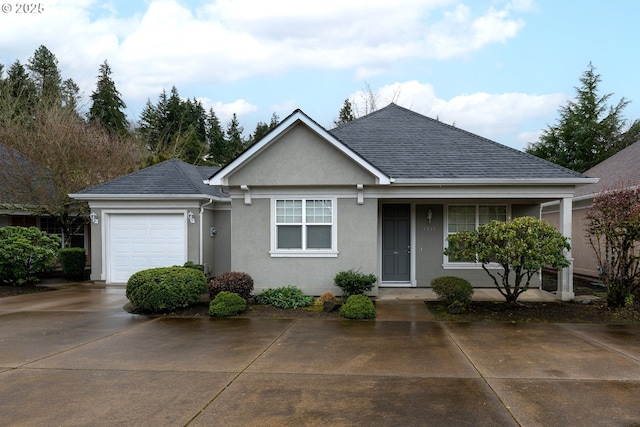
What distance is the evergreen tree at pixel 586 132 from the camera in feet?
89.8

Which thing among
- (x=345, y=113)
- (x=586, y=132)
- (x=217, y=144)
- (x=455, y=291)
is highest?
(x=345, y=113)

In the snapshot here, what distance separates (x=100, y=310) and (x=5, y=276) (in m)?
5.80

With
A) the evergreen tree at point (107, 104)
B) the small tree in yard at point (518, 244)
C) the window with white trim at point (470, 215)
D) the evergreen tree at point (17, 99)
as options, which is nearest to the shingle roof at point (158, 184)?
the window with white trim at point (470, 215)

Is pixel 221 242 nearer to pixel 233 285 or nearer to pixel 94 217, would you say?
pixel 94 217

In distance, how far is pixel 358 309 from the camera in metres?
9.34

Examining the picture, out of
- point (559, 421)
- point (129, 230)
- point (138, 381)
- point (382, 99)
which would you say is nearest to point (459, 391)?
point (559, 421)

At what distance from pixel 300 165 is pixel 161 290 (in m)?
4.41

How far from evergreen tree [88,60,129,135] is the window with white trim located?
3318 cm

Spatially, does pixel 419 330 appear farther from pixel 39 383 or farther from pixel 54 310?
pixel 54 310

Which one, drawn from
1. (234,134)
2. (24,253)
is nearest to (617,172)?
(24,253)

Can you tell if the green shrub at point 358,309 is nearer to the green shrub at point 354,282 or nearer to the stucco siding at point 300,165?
the green shrub at point 354,282

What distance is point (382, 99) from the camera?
1394 inches

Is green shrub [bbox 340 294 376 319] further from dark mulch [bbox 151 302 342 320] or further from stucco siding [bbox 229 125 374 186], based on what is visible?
stucco siding [bbox 229 125 374 186]

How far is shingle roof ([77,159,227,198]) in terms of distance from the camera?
14.0 metres
